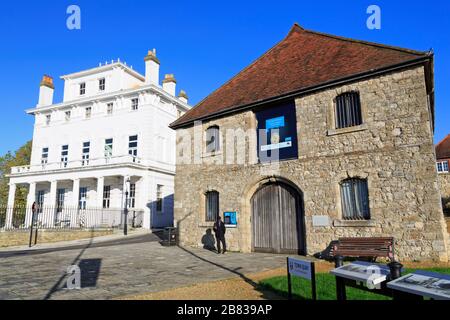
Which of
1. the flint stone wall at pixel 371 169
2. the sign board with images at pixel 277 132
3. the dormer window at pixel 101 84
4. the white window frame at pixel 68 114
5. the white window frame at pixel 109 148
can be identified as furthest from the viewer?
the white window frame at pixel 68 114

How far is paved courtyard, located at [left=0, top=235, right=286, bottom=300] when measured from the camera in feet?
22.4

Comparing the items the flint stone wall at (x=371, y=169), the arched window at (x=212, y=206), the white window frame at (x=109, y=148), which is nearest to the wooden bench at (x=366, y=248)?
the flint stone wall at (x=371, y=169)

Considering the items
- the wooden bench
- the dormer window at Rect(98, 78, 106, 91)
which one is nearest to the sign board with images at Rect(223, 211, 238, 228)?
the wooden bench

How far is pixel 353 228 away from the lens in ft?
35.5

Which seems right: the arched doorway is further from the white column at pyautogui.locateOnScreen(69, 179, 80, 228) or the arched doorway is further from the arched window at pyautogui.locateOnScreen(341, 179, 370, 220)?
the white column at pyautogui.locateOnScreen(69, 179, 80, 228)

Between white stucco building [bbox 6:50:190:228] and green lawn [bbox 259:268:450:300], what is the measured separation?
68.4ft

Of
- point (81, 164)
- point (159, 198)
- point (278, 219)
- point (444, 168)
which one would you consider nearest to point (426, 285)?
A: point (278, 219)

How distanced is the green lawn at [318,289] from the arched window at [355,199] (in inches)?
125

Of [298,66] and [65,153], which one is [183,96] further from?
[298,66]

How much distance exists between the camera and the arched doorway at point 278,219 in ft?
41.2

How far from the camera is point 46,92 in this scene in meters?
34.7

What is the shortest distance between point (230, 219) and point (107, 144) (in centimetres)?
2042

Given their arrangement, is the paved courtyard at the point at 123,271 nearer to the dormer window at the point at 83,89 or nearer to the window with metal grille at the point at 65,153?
the window with metal grille at the point at 65,153

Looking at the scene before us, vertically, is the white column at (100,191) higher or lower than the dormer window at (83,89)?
lower
